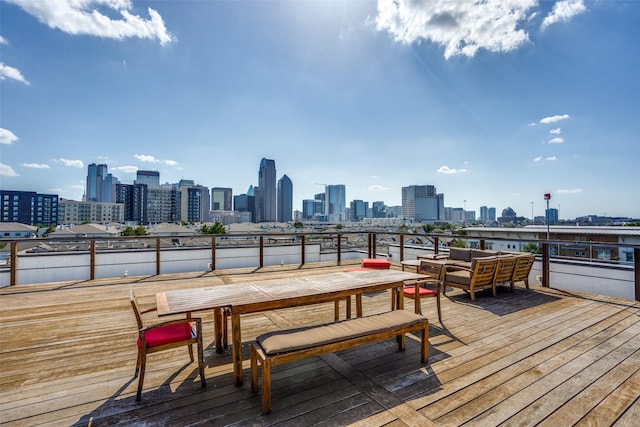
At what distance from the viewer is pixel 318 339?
6.71 feet

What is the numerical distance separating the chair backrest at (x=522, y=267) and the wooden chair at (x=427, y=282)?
1.43m

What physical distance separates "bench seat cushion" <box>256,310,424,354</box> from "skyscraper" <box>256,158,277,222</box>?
109m

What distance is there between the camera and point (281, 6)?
7641mm

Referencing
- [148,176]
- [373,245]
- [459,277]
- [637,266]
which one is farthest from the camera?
[148,176]

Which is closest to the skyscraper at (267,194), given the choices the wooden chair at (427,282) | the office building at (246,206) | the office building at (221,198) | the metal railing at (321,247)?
the office building at (246,206)

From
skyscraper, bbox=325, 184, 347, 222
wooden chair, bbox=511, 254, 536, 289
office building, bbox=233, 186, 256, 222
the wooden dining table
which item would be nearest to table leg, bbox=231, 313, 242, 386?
the wooden dining table

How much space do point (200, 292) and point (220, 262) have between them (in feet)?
16.7

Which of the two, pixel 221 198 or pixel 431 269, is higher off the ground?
pixel 221 198

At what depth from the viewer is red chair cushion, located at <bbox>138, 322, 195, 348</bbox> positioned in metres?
2.17

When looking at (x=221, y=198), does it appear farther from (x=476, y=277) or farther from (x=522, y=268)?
(x=476, y=277)

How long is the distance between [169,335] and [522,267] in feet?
19.5

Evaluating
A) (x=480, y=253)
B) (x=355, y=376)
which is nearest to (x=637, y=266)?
(x=480, y=253)

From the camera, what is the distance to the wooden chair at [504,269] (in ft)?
16.2

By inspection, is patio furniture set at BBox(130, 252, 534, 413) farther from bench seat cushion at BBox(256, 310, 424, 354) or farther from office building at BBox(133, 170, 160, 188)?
office building at BBox(133, 170, 160, 188)
